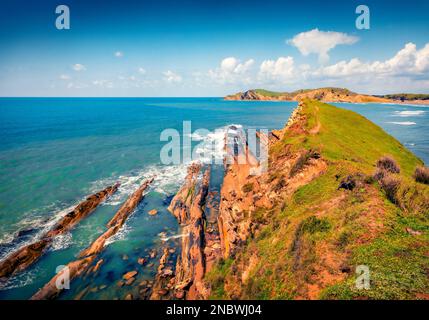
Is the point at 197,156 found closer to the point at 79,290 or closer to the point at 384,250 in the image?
the point at 79,290

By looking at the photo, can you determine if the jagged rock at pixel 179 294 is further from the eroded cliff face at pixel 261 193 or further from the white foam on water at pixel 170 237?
the white foam on water at pixel 170 237

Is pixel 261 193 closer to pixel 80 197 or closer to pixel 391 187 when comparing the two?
pixel 391 187

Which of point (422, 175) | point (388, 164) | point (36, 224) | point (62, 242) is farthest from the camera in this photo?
point (36, 224)

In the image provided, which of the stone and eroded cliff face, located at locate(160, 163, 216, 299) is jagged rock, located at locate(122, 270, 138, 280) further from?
the stone

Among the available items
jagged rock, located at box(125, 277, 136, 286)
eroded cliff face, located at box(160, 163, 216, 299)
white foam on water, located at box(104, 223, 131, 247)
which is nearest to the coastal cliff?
eroded cliff face, located at box(160, 163, 216, 299)

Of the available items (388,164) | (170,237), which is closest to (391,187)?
(388,164)

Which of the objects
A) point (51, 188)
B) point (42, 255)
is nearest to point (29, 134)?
point (51, 188)
